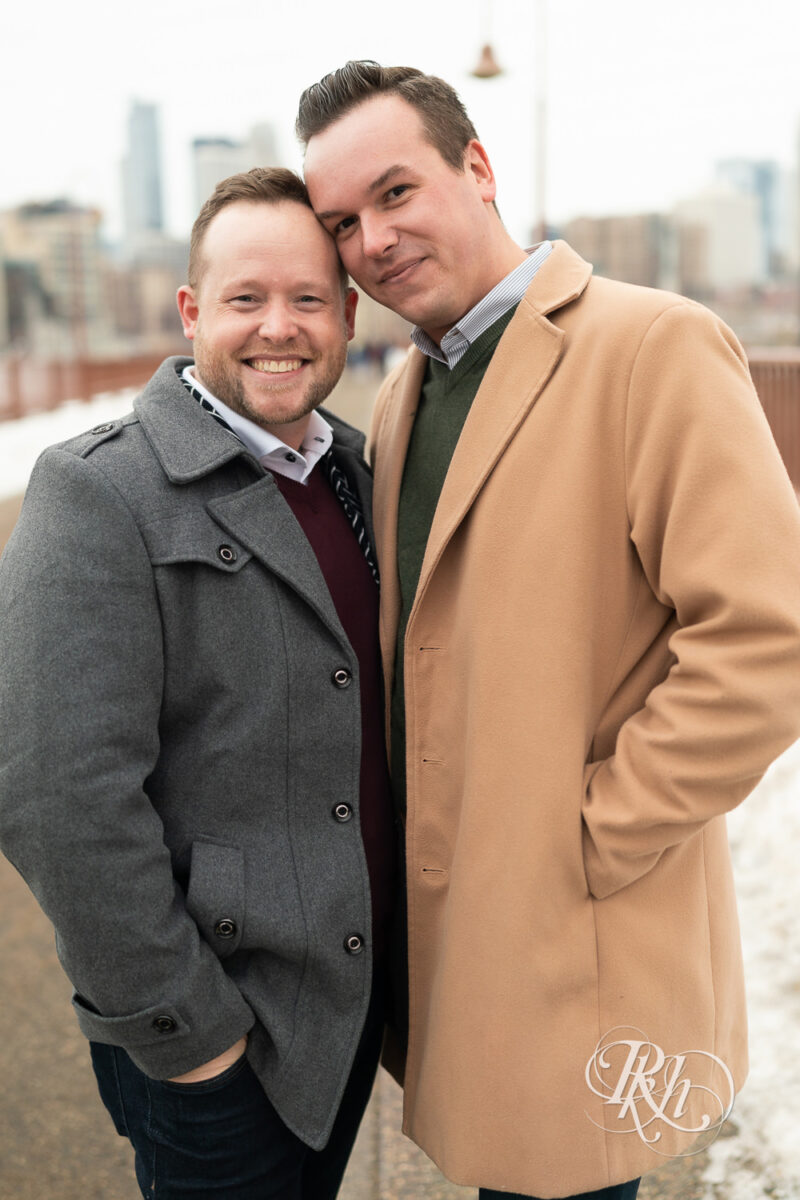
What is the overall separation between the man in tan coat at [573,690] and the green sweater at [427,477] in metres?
0.01

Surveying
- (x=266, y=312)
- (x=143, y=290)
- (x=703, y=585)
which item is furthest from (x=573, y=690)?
(x=143, y=290)

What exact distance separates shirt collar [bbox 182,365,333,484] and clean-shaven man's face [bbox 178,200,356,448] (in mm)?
17

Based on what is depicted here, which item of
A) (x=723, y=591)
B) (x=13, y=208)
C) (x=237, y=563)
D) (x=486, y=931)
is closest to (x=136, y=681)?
(x=237, y=563)

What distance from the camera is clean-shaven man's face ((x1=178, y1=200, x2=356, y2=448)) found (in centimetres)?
222

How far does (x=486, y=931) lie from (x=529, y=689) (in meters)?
0.46

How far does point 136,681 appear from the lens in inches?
76.1

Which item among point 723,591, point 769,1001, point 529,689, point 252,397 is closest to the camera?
point 723,591

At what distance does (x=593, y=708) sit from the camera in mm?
2076

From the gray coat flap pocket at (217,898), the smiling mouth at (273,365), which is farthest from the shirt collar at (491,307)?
the gray coat flap pocket at (217,898)

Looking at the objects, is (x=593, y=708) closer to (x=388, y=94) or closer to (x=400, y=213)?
(x=400, y=213)

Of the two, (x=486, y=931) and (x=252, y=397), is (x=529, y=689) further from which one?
(x=252, y=397)

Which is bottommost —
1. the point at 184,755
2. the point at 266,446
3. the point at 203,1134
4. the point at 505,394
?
the point at 203,1134

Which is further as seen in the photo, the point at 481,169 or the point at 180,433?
the point at 481,169

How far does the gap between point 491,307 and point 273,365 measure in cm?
46
